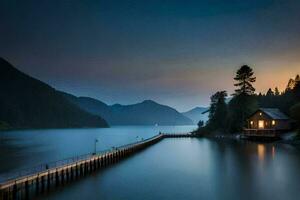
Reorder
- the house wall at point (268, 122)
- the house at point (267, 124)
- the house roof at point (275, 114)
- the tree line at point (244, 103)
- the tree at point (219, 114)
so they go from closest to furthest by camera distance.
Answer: the house at point (267, 124) → the house wall at point (268, 122) → the house roof at point (275, 114) → the tree line at point (244, 103) → the tree at point (219, 114)

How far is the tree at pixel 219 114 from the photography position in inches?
4365

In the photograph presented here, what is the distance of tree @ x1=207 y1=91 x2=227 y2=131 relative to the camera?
111 meters

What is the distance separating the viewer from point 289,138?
7675 centimetres

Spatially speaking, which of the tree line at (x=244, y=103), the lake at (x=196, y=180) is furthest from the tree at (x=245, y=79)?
the lake at (x=196, y=180)

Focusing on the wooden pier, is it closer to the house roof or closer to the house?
the house

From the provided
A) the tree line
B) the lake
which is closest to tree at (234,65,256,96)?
the tree line

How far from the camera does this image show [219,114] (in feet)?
365

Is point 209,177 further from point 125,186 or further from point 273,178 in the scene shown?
point 125,186

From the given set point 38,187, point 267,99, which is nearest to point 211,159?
point 38,187

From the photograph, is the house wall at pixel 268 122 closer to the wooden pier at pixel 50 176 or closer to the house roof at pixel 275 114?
the house roof at pixel 275 114

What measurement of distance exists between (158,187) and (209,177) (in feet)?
26.7

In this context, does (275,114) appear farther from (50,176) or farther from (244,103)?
(50,176)

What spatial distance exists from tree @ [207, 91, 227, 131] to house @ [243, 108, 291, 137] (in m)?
20.0

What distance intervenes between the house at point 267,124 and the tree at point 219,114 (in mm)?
19959
